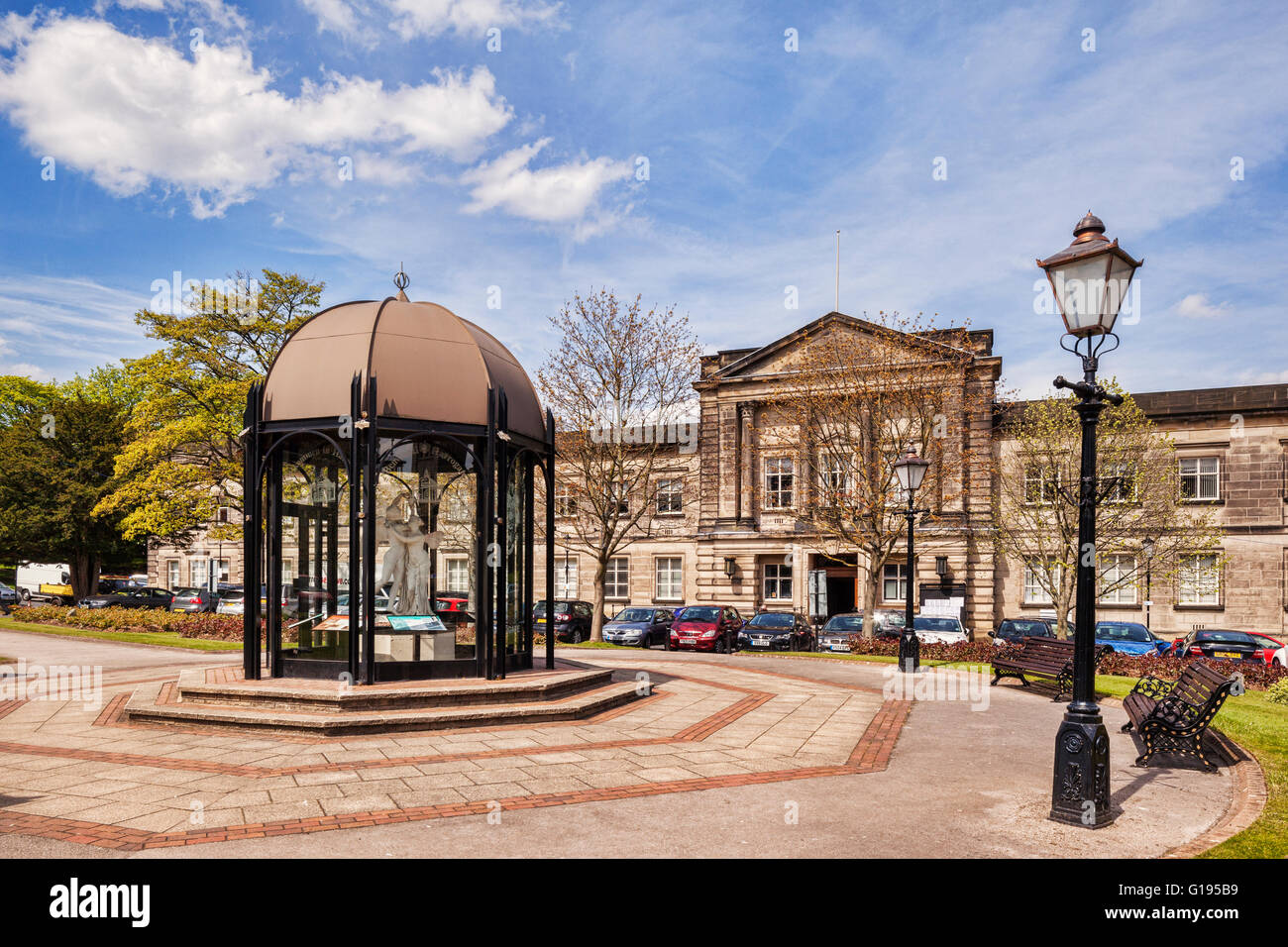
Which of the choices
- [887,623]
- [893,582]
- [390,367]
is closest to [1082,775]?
[390,367]

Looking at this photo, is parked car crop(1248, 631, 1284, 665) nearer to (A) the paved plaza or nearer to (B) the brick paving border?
(A) the paved plaza

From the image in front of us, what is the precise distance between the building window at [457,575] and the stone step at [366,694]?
205cm

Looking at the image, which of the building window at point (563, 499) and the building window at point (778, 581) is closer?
the building window at point (563, 499)

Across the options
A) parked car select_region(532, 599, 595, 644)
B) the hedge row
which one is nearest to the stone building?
parked car select_region(532, 599, 595, 644)

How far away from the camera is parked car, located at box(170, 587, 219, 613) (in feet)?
123

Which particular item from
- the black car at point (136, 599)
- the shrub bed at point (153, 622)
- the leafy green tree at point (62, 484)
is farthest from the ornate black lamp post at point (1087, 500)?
the leafy green tree at point (62, 484)

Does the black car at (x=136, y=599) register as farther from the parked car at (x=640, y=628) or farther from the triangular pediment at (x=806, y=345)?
the triangular pediment at (x=806, y=345)

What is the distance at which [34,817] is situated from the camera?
6.75 m

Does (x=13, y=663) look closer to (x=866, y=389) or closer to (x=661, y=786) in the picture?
(x=661, y=786)

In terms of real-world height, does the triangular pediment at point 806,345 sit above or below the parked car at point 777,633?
above

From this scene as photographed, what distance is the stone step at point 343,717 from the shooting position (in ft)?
33.4

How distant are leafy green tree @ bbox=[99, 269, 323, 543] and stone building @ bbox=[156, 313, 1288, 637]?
525 inches
